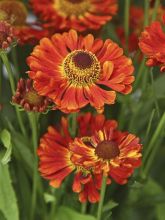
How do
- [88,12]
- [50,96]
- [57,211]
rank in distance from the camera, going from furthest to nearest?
[88,12] < [57,211] < [50,96]

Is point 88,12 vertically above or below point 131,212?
above

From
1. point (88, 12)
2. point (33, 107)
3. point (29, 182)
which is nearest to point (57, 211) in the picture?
point (29, 182)

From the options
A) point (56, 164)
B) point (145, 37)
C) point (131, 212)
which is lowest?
point (131, 212)

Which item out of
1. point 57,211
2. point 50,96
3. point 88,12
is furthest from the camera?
point 88,12

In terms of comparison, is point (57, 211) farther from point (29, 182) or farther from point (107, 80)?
point (107, 80)

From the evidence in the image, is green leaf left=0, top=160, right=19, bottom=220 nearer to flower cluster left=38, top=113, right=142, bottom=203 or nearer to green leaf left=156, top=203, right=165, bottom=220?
flower cluster left=38, top=113, right=142, bottom=203

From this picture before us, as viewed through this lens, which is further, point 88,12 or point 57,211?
point 88,12

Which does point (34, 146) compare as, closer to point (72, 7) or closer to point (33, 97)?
point (33, 97)
